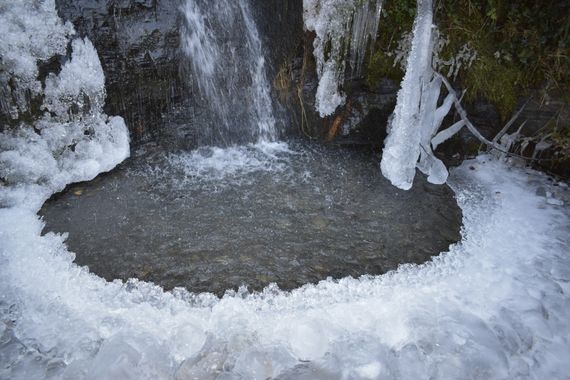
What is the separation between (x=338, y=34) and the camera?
460 cm

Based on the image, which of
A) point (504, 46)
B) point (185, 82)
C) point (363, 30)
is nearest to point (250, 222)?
point (185, 82)

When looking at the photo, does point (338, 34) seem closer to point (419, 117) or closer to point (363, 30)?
point (363, 30)

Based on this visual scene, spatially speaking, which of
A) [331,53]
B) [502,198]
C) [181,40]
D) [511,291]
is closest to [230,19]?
[181,40]

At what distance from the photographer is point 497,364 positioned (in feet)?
9.00

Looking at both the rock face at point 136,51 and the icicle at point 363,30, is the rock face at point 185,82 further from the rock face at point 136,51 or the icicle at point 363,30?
the icicle at point 363,30

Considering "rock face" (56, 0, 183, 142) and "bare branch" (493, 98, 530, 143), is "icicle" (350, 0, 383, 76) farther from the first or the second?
"rock face" (56, 0, 183, 142)

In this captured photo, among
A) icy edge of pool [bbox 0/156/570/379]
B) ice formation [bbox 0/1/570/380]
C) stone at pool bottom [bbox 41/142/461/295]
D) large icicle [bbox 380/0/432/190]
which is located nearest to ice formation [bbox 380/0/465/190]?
large icicle [bbox 380/0/432/190]

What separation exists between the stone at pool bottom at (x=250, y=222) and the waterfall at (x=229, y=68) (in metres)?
0.50

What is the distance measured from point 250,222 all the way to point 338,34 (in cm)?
219

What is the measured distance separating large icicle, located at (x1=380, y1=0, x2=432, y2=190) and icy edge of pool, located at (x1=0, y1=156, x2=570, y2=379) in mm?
1090

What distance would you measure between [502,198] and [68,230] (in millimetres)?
3940

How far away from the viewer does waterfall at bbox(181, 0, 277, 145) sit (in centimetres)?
455

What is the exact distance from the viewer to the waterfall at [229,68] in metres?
4.55

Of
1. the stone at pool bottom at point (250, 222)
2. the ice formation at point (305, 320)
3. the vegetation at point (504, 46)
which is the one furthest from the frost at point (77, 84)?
the vegetation at point (504, 46)
